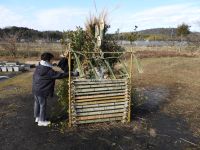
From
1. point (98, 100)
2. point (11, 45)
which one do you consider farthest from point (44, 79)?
point (11, 45)

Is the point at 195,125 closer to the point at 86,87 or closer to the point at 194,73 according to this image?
the point at 86,87

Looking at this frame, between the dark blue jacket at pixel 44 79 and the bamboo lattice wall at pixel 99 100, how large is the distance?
0.46 m

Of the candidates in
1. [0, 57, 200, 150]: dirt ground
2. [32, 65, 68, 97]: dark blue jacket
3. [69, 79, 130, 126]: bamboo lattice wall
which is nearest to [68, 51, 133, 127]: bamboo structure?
[69, 79, 130, 126]: bamboo lattice wall

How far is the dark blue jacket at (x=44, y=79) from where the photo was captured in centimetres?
745

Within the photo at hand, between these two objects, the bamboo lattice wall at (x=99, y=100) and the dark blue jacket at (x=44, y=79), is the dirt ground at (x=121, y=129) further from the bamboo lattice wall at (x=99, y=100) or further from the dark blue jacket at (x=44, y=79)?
the dark blue jacket at (x=44, y=79)

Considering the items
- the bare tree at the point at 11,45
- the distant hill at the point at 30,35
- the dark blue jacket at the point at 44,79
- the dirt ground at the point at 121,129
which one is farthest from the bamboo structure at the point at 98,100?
the distant hill at the point at 30,35

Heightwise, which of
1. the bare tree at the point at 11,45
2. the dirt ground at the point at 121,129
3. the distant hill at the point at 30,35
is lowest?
the dirt ground at the point at 121,129

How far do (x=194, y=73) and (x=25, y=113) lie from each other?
12.1 metres

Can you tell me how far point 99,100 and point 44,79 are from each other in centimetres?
144

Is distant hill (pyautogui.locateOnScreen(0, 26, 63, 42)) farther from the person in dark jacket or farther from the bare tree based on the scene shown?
the person in dark jacket

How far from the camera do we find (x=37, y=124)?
7.96m

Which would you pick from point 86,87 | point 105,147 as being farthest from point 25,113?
point 105,147

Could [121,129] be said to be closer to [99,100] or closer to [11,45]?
[99,100]

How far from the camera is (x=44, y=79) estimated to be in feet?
24.7
